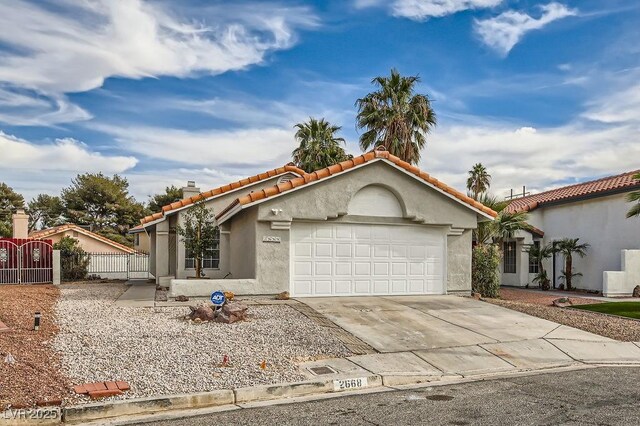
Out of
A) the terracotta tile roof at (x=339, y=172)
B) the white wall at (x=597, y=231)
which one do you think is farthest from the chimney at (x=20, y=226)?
the white wall at (x=597, y=231)

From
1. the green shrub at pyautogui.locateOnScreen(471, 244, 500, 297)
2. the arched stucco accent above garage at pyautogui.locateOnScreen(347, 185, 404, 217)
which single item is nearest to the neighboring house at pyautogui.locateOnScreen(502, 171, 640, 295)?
the green shrub at pyautogui.locateOnScreen(471, 244, 500, 297)

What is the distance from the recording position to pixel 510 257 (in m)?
26.8

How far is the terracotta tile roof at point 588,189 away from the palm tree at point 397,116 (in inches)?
242

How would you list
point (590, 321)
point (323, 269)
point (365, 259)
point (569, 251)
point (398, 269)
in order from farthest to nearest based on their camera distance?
1. point (569, 251)
2. point (398, 269)
3. point (365, 259)
4. point (323, 269)
5. point (590, 321)

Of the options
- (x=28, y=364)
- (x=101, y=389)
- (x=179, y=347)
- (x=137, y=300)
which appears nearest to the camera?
(x=101, y=389)

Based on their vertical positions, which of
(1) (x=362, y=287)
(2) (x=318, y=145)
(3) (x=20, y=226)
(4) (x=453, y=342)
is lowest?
(4) (x=453, y=342)

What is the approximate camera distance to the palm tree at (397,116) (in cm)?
2650

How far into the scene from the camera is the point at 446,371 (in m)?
8.99

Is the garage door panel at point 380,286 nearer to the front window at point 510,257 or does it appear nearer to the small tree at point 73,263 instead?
the front window at point 510,257

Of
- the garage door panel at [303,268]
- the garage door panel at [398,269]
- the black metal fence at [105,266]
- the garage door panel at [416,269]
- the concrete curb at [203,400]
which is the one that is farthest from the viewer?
the black metal fence at [105,266]

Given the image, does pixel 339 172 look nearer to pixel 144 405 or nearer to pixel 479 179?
pixel 144 405

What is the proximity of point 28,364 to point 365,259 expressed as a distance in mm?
10280

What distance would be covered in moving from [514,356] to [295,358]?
4.17m

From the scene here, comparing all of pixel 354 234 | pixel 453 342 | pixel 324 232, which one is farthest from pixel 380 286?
pixel 453 342
